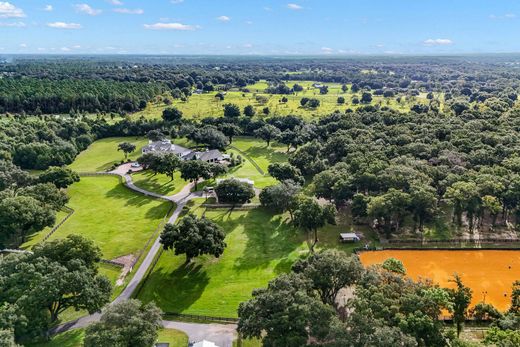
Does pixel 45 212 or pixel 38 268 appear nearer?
pixel 38 268

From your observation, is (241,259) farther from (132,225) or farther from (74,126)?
(74,126)

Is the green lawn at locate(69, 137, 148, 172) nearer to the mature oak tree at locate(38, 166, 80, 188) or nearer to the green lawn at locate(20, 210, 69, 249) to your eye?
the mature oak tree at locate(38, 166, 80, 188)

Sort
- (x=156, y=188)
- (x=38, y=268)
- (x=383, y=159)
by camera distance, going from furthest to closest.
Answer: (x=156, y=188) → (x=383, y=159) → (x=38, y=268)

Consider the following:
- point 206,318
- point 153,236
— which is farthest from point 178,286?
point 153,236

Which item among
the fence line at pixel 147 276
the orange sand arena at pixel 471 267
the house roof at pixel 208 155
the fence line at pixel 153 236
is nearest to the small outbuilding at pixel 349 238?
the orange sand arena at pixel 471 267

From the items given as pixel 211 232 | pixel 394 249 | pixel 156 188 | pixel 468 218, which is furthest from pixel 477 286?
pixel 156 188

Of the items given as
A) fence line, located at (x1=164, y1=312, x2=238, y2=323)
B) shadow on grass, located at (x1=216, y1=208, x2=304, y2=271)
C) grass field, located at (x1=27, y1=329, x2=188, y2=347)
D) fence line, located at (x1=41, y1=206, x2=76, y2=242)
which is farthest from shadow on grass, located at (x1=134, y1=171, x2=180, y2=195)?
grass field, located at (x1=27, y1=329, x2=188, y2=347)

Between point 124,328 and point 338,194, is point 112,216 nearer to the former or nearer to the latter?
point 124,328
